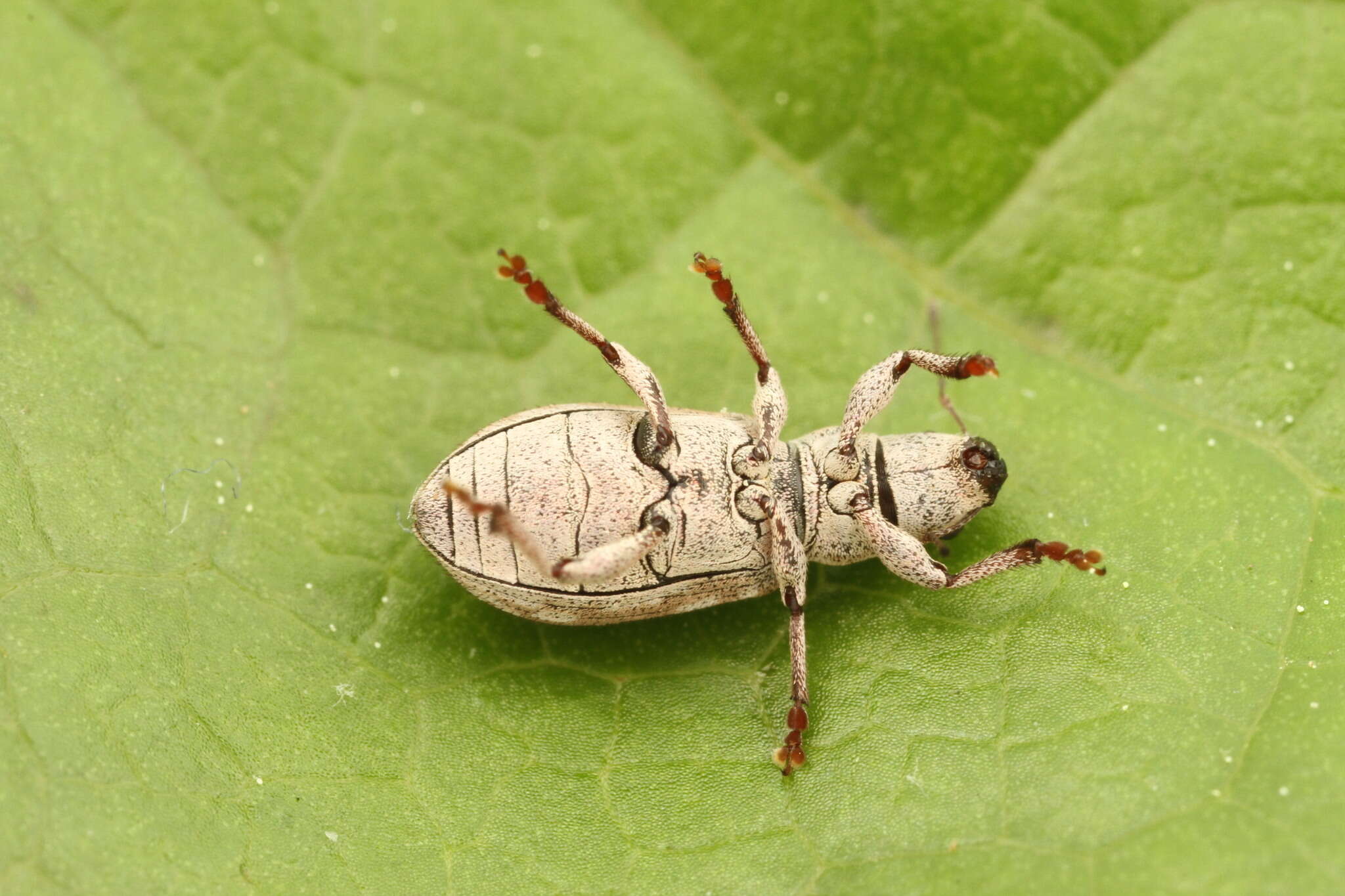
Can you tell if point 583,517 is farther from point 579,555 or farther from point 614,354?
point 614,354

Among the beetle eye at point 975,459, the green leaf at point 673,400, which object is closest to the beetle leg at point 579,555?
the green leaf at point 673,400

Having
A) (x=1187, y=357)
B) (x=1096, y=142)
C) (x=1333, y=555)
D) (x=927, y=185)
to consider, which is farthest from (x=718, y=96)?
(x=1333, y=555)

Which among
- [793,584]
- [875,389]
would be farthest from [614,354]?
[793,584]

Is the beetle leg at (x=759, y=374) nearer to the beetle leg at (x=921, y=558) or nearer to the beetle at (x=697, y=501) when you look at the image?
the beetle at (x=697, y=501)

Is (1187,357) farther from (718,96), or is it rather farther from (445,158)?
(445,158)

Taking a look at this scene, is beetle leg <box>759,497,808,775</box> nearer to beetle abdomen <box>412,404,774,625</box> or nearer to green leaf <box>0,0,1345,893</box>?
beetle abdomen <box>412,404,774,625</box>

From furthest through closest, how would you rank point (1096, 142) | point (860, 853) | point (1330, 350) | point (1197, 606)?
point (1096, 142)
point (1330, 350)
point (1197, 606)
point (860, 853)
